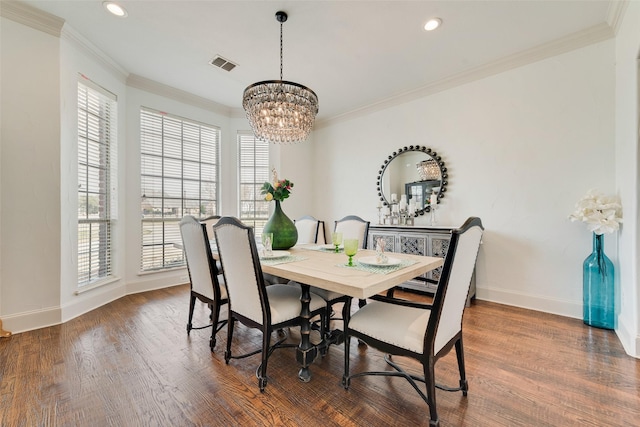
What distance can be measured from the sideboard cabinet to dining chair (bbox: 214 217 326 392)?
175 centimetres

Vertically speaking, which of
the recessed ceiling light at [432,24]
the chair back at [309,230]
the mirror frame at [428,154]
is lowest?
the chair back at [309,230]

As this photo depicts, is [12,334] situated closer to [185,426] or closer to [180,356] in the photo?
[180,356]

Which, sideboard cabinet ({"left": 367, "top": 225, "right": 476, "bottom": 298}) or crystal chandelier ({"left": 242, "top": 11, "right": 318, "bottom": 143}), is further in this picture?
sideboard cabinet ({"left": 367, "top": 225, "right": 476, "bottom": 298})

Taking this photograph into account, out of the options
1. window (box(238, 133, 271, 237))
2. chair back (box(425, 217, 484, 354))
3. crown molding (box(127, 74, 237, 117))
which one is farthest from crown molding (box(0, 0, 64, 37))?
chair back (box(425, 217, 484, 354))

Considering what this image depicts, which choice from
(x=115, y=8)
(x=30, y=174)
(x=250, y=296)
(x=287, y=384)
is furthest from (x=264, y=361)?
(x=115, y=8)

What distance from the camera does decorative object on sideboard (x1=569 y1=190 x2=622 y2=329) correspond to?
7.50 feet

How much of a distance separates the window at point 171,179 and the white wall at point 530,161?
10.6 ft

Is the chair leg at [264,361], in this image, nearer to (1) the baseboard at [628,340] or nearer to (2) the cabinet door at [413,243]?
(2) the cabinet door at [413,243]

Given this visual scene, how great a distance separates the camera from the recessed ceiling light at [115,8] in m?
2.27

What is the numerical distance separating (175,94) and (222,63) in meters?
1.24

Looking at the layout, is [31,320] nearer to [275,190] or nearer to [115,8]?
[275,190]

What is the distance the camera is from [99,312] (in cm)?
287

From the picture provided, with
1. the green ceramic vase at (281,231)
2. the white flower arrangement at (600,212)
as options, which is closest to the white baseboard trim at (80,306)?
the green ceramic vase at (281,231)

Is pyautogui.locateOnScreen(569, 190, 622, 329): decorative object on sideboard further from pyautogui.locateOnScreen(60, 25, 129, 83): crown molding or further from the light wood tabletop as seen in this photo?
pyautogui.locateOnScreen(60, 25, 129, 83): crown molding
